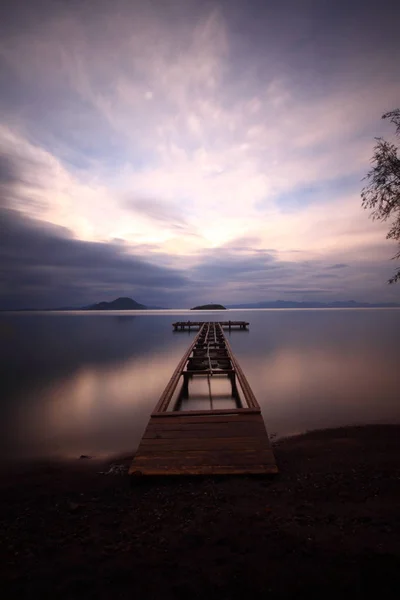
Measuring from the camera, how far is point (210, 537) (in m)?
4.24

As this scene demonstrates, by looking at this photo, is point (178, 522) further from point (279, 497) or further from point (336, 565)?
point (336, 565)

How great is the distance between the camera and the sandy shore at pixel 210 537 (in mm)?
3426

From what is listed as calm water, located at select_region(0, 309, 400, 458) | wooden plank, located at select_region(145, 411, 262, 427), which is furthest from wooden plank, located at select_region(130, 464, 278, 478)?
calm water, located at select_region(0, 309, 400, 458)

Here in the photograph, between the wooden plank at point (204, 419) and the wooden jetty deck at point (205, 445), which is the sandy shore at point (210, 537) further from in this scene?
the wooden plank at point (204, 419)

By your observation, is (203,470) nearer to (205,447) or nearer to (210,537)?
(205,447)

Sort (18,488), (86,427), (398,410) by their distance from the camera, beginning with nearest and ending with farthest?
(18,488)
(86,427)
(398,410)

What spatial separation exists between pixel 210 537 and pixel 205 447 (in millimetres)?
2743

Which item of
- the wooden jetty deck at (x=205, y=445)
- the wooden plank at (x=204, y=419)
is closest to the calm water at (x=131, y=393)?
the wooden plank at (x=204, y=419)

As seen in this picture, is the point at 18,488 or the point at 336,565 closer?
the point at 336,565

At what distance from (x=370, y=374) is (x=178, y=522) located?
19131mm

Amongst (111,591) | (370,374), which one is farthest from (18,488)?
(370,374)

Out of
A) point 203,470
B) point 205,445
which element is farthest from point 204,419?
point 203,470

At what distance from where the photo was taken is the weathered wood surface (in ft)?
20.4

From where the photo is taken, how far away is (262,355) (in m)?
28.1
